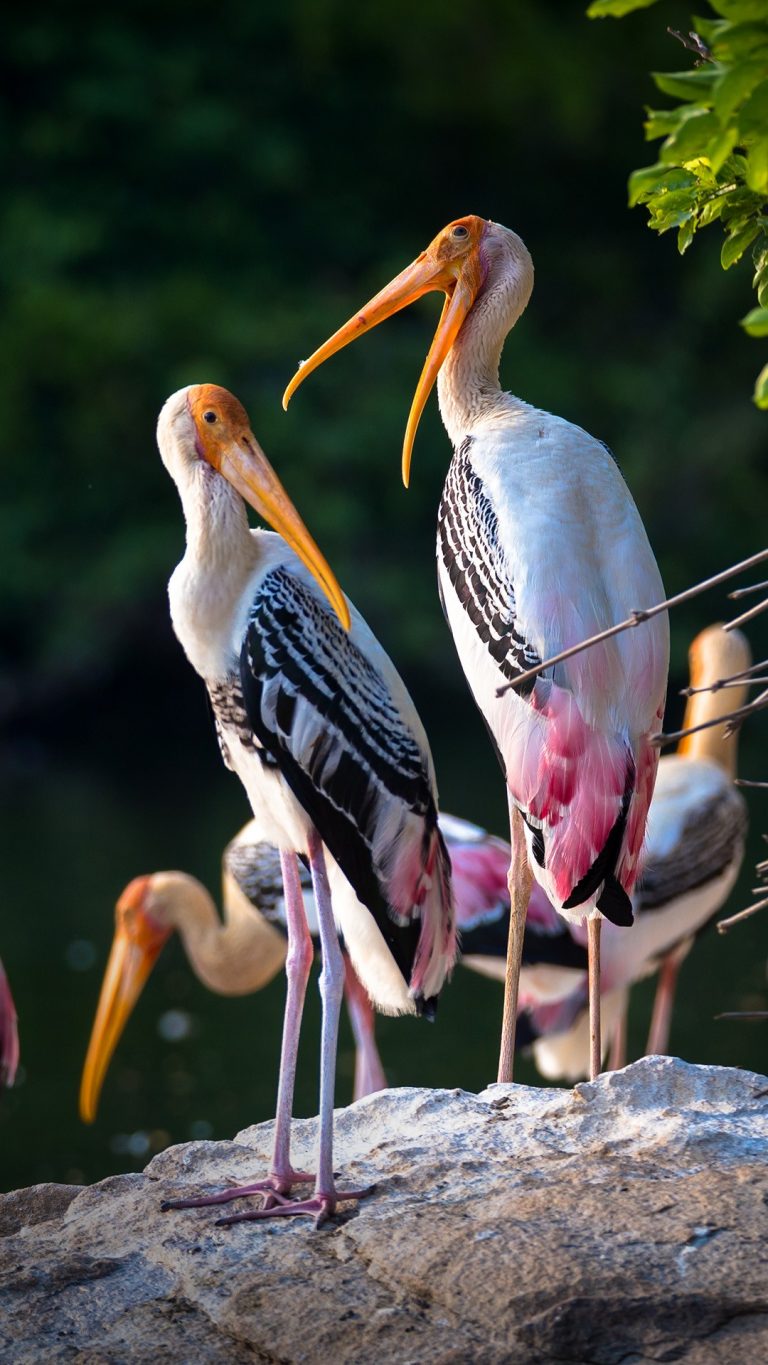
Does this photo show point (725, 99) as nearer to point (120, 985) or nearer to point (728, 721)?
point (728, 721)

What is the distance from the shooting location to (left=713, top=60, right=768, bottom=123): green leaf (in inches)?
62.7

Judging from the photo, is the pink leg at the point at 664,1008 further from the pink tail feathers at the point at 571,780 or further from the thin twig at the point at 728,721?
the thin twig at the point at 728,721

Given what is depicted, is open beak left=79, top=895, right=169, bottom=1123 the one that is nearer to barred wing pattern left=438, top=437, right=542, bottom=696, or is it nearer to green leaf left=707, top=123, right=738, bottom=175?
barred wing pattern left=438, top=437, right=542, bottom=696

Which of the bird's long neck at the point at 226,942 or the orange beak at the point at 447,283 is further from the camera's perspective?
the bird's long neck at the point at 226,942

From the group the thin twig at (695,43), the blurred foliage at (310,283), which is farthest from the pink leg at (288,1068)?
the blurred foliage at (310,283)

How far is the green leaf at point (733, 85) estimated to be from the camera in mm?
1593

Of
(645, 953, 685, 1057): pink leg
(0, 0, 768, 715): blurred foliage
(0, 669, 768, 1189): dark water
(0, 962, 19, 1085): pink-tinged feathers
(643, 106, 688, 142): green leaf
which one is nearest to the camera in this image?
(643, 106, 688, 142): green leaf

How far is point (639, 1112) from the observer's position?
2801 mm

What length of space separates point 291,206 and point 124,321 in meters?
2.74

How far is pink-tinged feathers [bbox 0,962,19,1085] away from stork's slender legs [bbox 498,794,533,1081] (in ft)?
4.32

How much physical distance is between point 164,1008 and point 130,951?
6.70 feet

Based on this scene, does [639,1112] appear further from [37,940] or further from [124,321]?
[124,321]

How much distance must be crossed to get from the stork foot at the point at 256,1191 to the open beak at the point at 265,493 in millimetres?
836

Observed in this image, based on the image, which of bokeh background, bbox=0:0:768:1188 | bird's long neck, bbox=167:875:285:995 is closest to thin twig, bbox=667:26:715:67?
bird's long neck, bbox=167:875:285:995
